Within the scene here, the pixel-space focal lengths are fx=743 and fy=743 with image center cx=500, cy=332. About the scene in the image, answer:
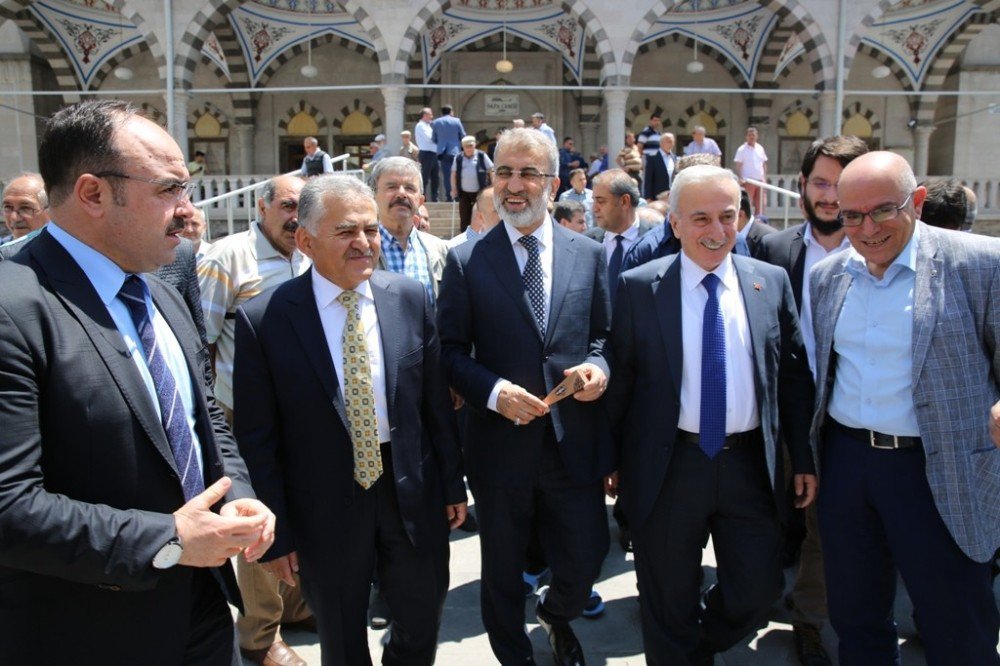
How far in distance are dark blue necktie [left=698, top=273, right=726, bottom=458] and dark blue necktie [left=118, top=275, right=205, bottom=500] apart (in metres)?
1.62

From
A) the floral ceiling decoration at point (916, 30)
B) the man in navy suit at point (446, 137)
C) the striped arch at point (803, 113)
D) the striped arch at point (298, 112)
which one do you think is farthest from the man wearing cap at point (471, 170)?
the floral ceiling decoration at point (916, 30)

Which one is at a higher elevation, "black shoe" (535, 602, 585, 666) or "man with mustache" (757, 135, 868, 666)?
"man with mustache" (757, 135, 868, 666)

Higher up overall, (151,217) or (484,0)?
(484,0)

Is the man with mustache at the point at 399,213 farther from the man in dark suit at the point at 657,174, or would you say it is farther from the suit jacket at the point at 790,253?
the man in dark suit at the point at 657,174

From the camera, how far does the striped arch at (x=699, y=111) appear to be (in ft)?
59.7

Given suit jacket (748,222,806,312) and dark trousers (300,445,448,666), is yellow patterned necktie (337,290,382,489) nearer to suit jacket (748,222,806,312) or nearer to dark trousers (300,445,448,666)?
dark trousers (300,445,448,666)

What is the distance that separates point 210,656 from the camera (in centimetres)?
177

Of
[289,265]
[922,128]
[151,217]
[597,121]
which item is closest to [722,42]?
[597,121]

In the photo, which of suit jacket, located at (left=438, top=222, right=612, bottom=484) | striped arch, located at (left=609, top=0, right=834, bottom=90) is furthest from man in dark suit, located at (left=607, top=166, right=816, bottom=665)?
striped arch, located at (left=609, top=0, right=834, bottom=90)

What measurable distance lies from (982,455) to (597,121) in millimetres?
16244

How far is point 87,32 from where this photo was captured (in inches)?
658

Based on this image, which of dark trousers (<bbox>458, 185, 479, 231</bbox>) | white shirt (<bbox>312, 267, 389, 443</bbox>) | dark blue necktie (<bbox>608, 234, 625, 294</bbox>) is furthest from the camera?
dark trousers (<bbox>458, 185, 479, 231</bbox>)

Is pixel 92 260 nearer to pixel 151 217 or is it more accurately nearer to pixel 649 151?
pixel 151 217

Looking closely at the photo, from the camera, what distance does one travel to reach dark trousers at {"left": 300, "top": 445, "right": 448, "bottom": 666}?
2.35 m
